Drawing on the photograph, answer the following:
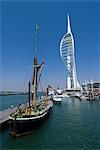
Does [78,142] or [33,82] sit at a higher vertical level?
[33,82]

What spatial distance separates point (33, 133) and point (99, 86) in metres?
112

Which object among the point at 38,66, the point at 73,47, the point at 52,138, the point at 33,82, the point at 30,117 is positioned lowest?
the point at 52,138

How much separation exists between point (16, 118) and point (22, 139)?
280 cm

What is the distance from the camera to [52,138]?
19500 mm

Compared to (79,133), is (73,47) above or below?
above

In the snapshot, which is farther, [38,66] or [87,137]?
[38,66]

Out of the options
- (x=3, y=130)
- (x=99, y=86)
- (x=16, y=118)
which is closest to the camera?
(x=16, y=118)

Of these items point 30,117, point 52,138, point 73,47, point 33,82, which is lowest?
point 52,138

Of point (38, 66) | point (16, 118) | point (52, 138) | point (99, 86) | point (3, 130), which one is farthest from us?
point (99, 86)

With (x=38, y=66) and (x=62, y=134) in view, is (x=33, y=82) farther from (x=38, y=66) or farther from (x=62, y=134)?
(x=62, y=134)

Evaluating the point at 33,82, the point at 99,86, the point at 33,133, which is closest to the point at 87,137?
the point at 33,133

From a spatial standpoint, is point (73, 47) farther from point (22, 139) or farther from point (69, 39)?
point (22, 139)

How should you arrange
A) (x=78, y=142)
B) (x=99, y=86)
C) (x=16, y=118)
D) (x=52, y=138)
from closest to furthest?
1. (x=78, y=142)
2. (x=52, y=138)
3. (x=16, y=118)
4. (x=99, y=86)

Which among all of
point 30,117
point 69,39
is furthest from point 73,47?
point 30,117
